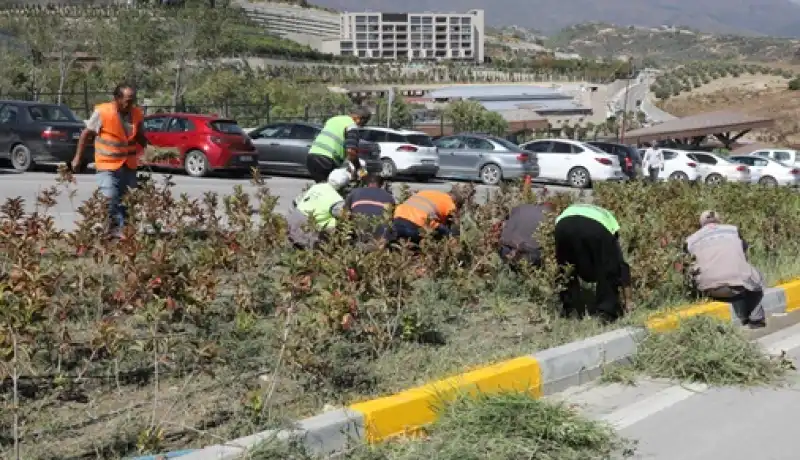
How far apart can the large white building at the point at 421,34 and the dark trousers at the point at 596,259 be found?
156 m

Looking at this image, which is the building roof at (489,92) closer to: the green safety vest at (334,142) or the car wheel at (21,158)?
the car wheel at (21,158)

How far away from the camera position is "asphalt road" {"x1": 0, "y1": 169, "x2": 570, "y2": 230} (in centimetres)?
1400

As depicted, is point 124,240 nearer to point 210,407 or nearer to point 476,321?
point 210,407

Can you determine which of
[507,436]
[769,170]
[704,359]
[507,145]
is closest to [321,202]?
[704,359]

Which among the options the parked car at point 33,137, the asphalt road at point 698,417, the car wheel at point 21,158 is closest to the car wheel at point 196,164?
the parked car at point 33,137

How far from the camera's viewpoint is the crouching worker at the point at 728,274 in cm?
870

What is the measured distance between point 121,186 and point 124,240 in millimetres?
2923

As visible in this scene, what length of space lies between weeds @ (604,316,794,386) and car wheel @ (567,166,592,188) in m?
21.9

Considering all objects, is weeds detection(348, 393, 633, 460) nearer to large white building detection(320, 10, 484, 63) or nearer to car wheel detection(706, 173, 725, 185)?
car wheel detection(706, 173, 725, 185)

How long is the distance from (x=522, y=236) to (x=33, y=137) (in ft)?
46.6

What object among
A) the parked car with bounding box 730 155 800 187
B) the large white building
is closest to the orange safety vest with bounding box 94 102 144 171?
the parked car with bounding box 730 155 800 187

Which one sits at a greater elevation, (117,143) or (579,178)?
(117,143)

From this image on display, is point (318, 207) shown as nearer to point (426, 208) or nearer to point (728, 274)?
point (426, 208)

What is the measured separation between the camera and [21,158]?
66.6 ft
